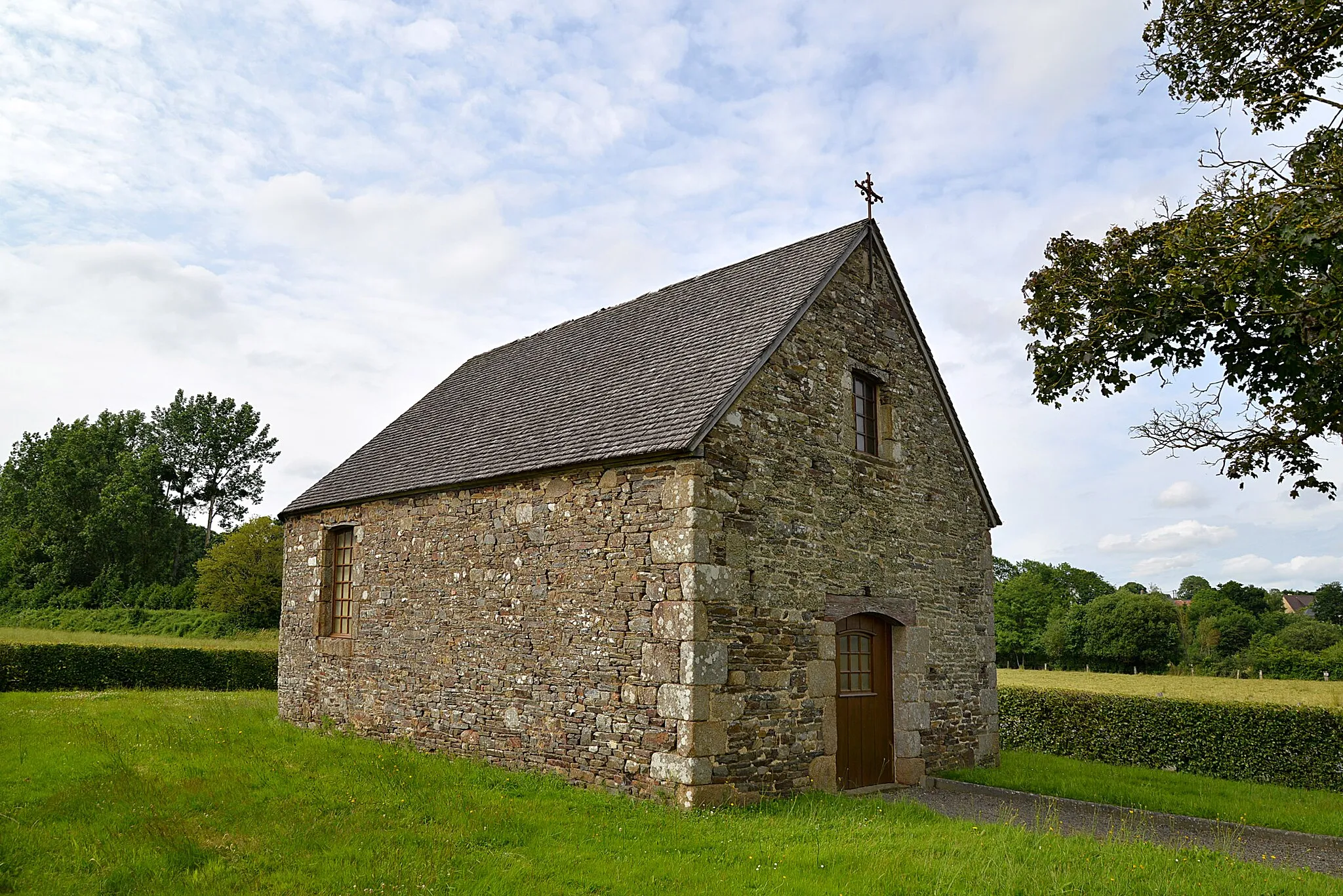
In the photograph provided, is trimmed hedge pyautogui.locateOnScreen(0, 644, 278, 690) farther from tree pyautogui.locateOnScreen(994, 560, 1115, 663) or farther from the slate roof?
tree pyautogui.locateOnScreen(994, 560, 1115, 663)

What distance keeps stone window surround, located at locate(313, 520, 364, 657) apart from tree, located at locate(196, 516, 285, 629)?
2660cm

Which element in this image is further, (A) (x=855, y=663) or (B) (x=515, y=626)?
(A) (x=855, y=663)

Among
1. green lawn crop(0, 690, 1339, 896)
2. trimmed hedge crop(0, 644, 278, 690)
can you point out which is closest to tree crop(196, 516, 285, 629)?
trimmed hedge crop(0, 644, 278, 690)

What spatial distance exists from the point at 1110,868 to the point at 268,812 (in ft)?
27.0

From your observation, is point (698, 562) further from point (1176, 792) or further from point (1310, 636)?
point (1310, 636)

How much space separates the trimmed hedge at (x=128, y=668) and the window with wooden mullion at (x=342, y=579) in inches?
442

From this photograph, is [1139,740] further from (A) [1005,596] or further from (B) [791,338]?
(A) [1005,596]

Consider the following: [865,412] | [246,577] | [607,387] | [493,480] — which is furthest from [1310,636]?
[246,577]

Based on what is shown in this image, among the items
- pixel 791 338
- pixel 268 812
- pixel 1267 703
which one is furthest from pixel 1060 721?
pixel 268 812

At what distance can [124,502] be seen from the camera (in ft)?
158

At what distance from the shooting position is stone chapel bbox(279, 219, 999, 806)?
10.5 metres

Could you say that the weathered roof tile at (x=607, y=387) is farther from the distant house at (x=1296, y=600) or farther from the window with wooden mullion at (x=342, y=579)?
the distant house at (x=1296, y=600)

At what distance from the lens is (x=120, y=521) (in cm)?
4844

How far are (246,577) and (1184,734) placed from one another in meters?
39.1
